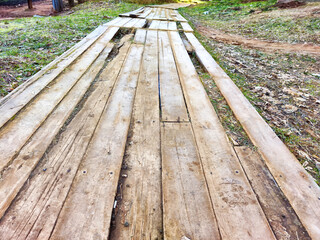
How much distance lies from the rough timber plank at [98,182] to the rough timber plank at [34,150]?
254 mm

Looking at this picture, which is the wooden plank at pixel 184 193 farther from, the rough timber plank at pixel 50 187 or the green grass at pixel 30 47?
the green grass at pixel 30 47

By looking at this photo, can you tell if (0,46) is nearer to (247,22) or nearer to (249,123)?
(249,123)

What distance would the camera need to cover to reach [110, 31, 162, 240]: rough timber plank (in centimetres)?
84

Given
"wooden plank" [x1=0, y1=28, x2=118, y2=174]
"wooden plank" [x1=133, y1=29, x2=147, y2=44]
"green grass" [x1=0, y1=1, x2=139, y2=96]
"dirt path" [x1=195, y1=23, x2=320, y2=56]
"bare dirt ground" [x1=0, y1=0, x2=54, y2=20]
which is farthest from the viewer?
"bare dirt ground" [x1=0, y1=0, x2=54, y2=20]

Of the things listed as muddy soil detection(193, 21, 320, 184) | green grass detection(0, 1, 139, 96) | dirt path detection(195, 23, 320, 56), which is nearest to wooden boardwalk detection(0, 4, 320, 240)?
muddy soil detection(193, 21, 320, 184)

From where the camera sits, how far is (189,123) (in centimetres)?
149

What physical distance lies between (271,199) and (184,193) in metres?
0.44

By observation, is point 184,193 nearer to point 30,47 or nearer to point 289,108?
point 289,108

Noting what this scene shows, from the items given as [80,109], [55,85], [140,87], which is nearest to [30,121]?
[80,109]

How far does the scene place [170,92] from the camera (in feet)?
6.18

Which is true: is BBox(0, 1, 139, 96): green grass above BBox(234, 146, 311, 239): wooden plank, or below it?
above

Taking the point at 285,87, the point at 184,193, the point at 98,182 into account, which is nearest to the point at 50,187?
the point at 98,182

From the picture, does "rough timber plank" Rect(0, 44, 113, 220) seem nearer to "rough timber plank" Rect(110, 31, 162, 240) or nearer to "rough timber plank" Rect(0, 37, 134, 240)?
"rough timber plank" Rect(0, 37, 134, 240)

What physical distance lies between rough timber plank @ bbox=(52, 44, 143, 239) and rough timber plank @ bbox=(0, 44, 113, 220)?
0.83 ft
